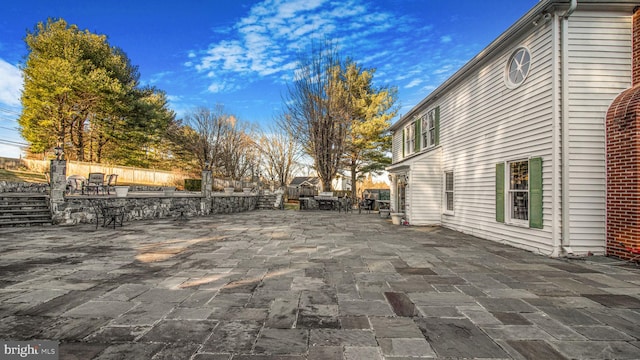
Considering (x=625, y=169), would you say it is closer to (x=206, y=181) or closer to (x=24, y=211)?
(x=206, y=181)

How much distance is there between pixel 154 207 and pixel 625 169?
1432 centimetres

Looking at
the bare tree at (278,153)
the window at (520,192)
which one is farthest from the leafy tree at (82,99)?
the window at (520,192)

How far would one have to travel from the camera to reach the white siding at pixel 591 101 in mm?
5223

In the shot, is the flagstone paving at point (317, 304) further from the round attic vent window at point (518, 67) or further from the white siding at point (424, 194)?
the white siding at point (424, 194)

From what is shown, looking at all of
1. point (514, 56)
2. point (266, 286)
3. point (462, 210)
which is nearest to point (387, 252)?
point (266, 286)

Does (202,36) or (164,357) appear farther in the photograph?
(202,36)

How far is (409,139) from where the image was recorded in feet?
42.9

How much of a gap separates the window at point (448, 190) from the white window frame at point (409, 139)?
9.87 ft

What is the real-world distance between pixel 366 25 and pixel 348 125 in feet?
30.1

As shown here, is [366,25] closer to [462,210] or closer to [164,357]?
[462,210]

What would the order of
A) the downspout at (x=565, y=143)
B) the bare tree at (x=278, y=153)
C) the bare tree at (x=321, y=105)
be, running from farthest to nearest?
the bare tree at (x=278, y=153) < the bare tree at (x=321, y=105) < the downspout at (x=565, y=143)

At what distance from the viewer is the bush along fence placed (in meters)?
9.10

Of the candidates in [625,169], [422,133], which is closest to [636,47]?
[625,169]

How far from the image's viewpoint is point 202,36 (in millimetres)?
13453
